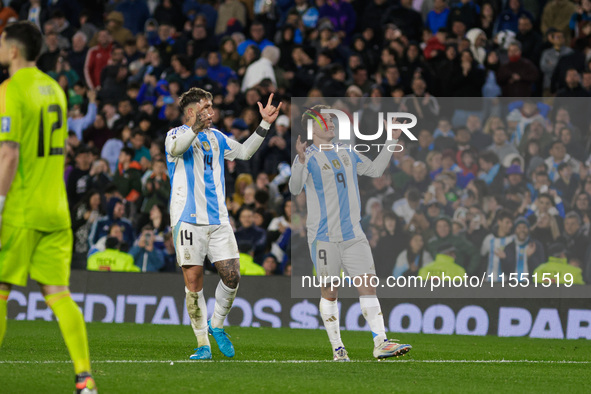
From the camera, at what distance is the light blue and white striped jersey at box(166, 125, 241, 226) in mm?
9102

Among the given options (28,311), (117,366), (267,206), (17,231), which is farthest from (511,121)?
(17,231)

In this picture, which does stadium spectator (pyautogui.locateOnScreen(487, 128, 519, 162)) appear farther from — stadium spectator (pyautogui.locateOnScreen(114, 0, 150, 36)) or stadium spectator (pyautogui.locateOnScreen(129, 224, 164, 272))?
stadium spectator (pyautogui.locateOnScreen(114, 0, 150, 36))

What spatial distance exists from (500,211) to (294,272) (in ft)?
10.6

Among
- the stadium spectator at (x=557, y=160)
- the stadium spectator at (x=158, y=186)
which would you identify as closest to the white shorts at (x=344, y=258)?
the stadium spectator at (x=557, y=160)

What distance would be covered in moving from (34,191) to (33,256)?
0.41 m

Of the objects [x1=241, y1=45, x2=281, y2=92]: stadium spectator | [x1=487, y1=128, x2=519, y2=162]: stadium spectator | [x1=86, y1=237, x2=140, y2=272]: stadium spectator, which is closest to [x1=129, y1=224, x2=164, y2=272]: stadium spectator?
[x1=86, y1=237, x2=140, y2=272]: stadium spectator

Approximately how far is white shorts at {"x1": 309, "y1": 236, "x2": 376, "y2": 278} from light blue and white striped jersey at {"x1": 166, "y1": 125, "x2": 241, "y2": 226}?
1.03 m

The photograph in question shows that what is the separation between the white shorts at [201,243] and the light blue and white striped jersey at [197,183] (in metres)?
0.07

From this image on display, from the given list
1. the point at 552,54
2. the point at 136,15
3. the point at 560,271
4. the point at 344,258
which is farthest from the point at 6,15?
the point at 344,258

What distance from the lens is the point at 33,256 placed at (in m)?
6.19

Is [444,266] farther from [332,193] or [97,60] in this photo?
[97,60]

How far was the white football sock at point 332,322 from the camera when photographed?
9.29m

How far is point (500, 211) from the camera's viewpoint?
14.7 metres

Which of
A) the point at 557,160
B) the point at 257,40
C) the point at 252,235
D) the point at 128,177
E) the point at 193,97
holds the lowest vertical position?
the point at 252,235
